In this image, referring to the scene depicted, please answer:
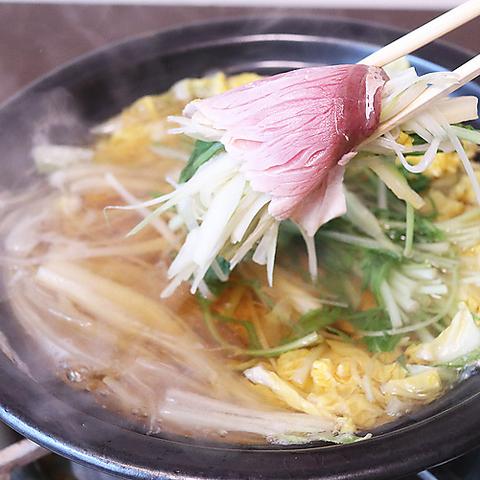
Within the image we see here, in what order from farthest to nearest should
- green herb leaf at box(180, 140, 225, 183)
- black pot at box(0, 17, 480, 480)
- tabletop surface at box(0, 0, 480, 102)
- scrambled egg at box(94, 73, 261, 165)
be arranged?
tabletop surface at box(0, 0, 480, 102) → scrambled egg at box(94, 73, 261, 165) → green herb leaf at box(180, 140, 225, 183) → black pot at box(0, 17, 480, 480)

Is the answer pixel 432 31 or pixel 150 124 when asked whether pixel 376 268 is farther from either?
pixel 150 124

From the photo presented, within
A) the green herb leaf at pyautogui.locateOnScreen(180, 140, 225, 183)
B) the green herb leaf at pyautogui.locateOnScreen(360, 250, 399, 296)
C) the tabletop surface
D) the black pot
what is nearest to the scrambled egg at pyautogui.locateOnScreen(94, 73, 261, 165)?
the black pot

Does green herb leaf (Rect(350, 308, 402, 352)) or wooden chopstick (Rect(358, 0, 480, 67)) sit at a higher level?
wooden chopstick (Rect(358, 0, 480, 67))

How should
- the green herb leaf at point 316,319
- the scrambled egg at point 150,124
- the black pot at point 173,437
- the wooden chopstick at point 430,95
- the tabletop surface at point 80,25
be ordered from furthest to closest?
the tabletop surface at point 80,25 → the scrambled egg at point 150,124 → the green herb leaf at point 316,319 → the wooden chopstick at point 430,95 → the black pot at point 173,437

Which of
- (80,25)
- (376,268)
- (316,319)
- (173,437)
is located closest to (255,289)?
(316,319)

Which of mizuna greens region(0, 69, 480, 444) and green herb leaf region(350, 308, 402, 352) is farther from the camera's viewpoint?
green herb leaf region(350, 308, 402, 352)

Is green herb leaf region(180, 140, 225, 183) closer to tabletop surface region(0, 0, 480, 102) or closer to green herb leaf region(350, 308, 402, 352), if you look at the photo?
green herb leaf region(350, 308, 402, 352)

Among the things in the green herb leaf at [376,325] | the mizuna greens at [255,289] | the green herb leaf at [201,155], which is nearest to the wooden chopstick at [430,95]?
the mizuna greens at [255,289]

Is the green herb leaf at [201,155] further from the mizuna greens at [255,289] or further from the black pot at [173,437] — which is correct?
the black pot at [173,437]
